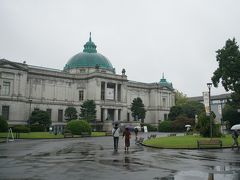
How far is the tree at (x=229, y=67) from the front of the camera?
144ft

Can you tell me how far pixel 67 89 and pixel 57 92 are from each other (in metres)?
3.53

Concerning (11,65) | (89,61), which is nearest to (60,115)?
(11,65)

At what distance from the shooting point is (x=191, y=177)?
11.9 metres

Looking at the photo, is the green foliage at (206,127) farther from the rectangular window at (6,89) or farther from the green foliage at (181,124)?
the rectangular window at (6,89)

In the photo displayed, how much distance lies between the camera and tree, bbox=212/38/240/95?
144 feet

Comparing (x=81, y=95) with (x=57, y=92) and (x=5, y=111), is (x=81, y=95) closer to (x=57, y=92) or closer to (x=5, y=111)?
(x=57, y=92)

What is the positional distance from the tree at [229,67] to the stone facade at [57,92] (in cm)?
4230

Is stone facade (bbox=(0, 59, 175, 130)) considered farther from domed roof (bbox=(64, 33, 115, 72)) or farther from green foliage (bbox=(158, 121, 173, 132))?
green foliage (bbox=(158, 121, 173, 132))

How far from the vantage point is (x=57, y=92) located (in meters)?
89.8

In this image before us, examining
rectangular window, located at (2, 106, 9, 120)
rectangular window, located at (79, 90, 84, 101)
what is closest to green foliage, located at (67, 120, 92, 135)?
rectangular window, located at (2, 106, 9, 120)

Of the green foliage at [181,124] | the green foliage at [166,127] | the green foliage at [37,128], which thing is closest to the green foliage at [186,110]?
the green foliage at [181,124]

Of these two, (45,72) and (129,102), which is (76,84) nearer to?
(45,72)

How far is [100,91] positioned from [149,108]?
96.9ft

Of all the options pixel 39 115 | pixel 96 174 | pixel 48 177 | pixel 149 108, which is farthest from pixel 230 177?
pixel 149 108
